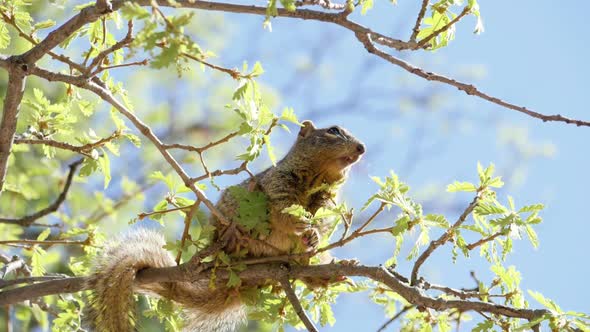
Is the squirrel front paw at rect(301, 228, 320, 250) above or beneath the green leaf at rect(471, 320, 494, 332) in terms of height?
above

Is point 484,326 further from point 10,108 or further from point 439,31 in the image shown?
point 10,108

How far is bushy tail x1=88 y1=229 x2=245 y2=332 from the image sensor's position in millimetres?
4164

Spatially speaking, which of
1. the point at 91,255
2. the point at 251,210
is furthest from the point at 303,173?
the point at 91,255

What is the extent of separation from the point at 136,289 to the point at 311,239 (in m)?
1.04

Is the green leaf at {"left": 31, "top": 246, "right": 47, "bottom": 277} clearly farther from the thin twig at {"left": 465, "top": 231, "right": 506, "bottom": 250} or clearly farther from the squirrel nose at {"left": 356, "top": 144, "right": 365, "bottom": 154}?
the thin twig at {"left": 465, "top": 231, "right": 506, "bottom": 250}

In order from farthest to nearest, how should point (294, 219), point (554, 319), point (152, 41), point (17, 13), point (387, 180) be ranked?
point (294, 219) → point (17, 13) → point (387, 180) → point (554, 319) → point (152, 41)

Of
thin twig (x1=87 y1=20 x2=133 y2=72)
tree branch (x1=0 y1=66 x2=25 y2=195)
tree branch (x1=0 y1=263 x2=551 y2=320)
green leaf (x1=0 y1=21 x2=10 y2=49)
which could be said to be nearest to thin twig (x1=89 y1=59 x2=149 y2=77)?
thin twig (x1=87 y1=20 x2=133 y2=72)

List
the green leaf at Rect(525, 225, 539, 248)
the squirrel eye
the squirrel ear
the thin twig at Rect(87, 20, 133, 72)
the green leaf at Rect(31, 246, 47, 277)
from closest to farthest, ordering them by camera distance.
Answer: the green leaf at Rect(525, 225, 539, 248)
the thin twig at Rect(87, 20, 133, 72)
the green leaf at Rect(31, 246, 47, 277)
the squirrel eye
the squirrel ear

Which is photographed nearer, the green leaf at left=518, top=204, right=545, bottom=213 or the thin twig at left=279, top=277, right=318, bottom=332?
the green leaf at left=518, top=204, right=545, bottom=213

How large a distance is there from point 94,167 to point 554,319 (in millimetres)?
2316

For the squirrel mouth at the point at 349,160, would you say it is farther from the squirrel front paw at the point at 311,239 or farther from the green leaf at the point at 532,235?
the green leaf at the point at 532,235

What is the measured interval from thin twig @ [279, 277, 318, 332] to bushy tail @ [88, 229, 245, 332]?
730 millimetres

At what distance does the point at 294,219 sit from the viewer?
13.9ft

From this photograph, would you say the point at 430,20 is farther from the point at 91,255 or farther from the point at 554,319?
the point at 91,255
